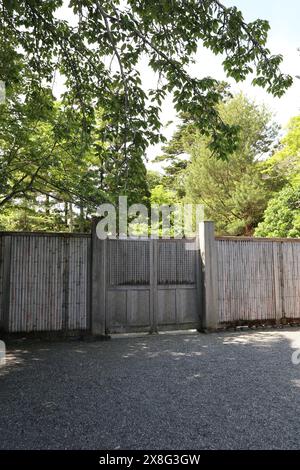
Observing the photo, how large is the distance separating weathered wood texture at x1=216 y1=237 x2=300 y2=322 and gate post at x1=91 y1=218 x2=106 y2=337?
2302mm

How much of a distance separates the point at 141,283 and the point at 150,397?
3360 millimetres

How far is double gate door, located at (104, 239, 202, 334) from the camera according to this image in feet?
20.8

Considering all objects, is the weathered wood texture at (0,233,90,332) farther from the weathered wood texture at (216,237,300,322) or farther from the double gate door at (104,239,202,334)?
the weathered wood texture at (216,237,300,322)

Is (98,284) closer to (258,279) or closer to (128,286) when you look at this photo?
(128,286)

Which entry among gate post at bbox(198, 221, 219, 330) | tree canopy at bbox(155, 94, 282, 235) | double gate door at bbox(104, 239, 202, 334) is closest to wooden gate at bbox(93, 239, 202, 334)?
double gate door at bbox(104, 239, 202, 334)

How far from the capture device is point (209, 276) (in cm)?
670

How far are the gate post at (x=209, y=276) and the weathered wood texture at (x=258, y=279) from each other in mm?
130

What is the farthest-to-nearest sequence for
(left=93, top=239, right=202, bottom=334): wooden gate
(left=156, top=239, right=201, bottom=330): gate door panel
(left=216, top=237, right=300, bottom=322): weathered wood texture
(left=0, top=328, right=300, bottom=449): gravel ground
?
1. (left=216, top=237, right=300, bottom=322): weathered wood texture
2. (left=156, top=239, right=201, bottom=330): gate door panel
3. (left=93, top=239, right=202, bottom=334): wooden gate
4. (left=0, top=328, right=300, bottom=449): gravel ground

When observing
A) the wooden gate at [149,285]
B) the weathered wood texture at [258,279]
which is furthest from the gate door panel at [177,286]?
the weathered wood texture at [258,279]

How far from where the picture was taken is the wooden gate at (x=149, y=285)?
6.30 meters

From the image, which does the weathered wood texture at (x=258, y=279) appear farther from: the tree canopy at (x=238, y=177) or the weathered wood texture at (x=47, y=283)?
the tree canopy at (x=238, y=177)

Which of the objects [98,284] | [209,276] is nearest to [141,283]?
[98,284]
